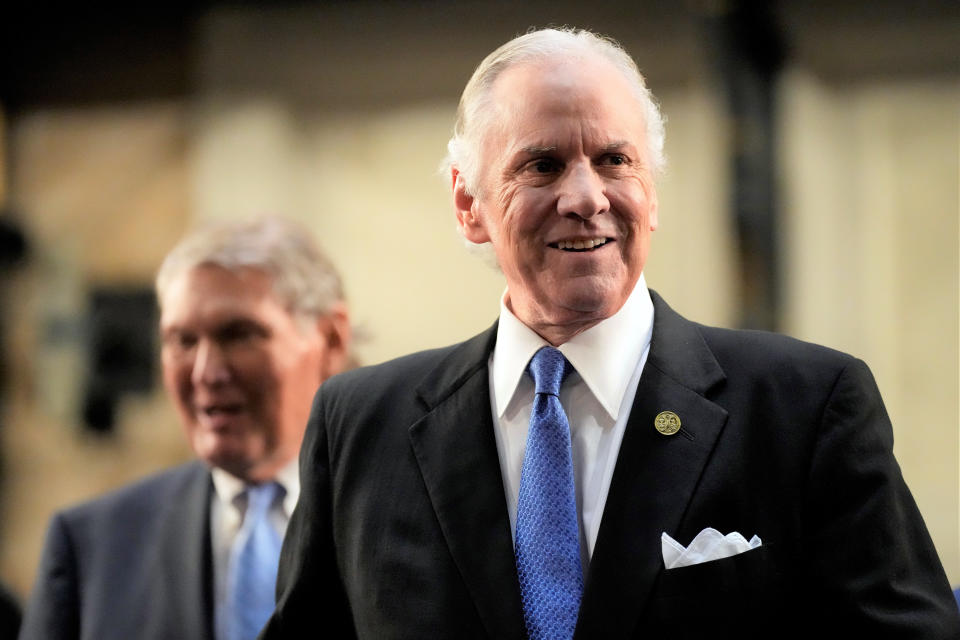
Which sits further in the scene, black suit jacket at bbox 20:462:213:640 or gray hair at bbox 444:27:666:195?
black suit jacket at bbox 20:462:213:640

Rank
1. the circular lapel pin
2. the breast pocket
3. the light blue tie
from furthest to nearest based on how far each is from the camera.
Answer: the light blue tie
the circular lapel pin
the breast pocket

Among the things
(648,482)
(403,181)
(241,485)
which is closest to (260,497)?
(241,485)

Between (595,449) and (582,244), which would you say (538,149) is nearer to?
(582,244)

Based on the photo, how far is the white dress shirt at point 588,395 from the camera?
63.9 inches

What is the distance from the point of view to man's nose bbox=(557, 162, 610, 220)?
1.61 metres

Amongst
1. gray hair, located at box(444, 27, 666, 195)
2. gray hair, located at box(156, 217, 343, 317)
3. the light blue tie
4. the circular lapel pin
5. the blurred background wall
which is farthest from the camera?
the blurred background wall

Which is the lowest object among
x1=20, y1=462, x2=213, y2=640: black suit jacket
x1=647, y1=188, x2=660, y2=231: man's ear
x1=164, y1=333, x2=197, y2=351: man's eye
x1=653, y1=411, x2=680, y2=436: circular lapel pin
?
x1=20, y1=462, x2=213, y2=640: black suit jacket

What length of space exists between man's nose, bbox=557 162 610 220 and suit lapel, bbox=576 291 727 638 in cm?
22

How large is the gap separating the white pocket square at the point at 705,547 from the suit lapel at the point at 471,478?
0.67ft

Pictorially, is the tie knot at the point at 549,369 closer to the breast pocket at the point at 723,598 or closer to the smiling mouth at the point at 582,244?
the smiling mouth at the point at 582,244

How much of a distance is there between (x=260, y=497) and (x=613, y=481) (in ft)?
3.22

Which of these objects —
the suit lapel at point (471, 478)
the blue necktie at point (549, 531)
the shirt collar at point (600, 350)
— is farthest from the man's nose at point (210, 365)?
the blue necktie at point (549, 531)

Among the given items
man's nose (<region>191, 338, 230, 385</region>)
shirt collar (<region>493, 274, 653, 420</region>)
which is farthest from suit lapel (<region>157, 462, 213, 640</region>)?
shirt collar (<region>493, 274, 653, 420</region>)

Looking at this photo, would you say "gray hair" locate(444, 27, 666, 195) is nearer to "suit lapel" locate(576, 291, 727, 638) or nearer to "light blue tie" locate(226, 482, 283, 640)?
"suit lapel" locate(576, 291, 727, 638)
